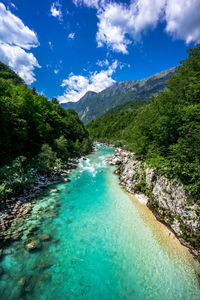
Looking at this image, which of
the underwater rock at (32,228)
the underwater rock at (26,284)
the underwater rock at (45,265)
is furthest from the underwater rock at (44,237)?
the underwater rock at (26,284)

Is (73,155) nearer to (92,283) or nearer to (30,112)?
(30,112)

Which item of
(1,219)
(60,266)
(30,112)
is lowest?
(60,266)

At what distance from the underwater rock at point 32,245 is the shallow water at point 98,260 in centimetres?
25

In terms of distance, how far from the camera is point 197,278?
22.0 ft

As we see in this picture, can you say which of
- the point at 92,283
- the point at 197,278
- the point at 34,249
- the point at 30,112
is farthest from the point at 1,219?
the point at 30,112

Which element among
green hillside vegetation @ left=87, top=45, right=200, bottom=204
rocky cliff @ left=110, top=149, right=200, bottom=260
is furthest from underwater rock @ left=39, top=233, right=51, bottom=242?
green hillside vegetation @ left=87, top=45, right=200, bottom=204

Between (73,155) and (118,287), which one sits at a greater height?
(73,155)

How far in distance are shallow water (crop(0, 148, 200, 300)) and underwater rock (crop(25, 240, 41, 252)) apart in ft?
0.82

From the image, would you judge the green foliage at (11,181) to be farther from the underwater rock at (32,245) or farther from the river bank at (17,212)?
the underwater rock at (32,245)

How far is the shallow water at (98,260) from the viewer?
19.7 ft

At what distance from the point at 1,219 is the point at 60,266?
19.0ft

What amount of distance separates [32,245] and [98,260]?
4.44 metres

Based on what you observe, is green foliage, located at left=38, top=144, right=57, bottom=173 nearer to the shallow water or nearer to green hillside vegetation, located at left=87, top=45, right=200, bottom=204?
the shallow water

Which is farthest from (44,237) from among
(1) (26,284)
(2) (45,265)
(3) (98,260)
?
(3) (98,260)
